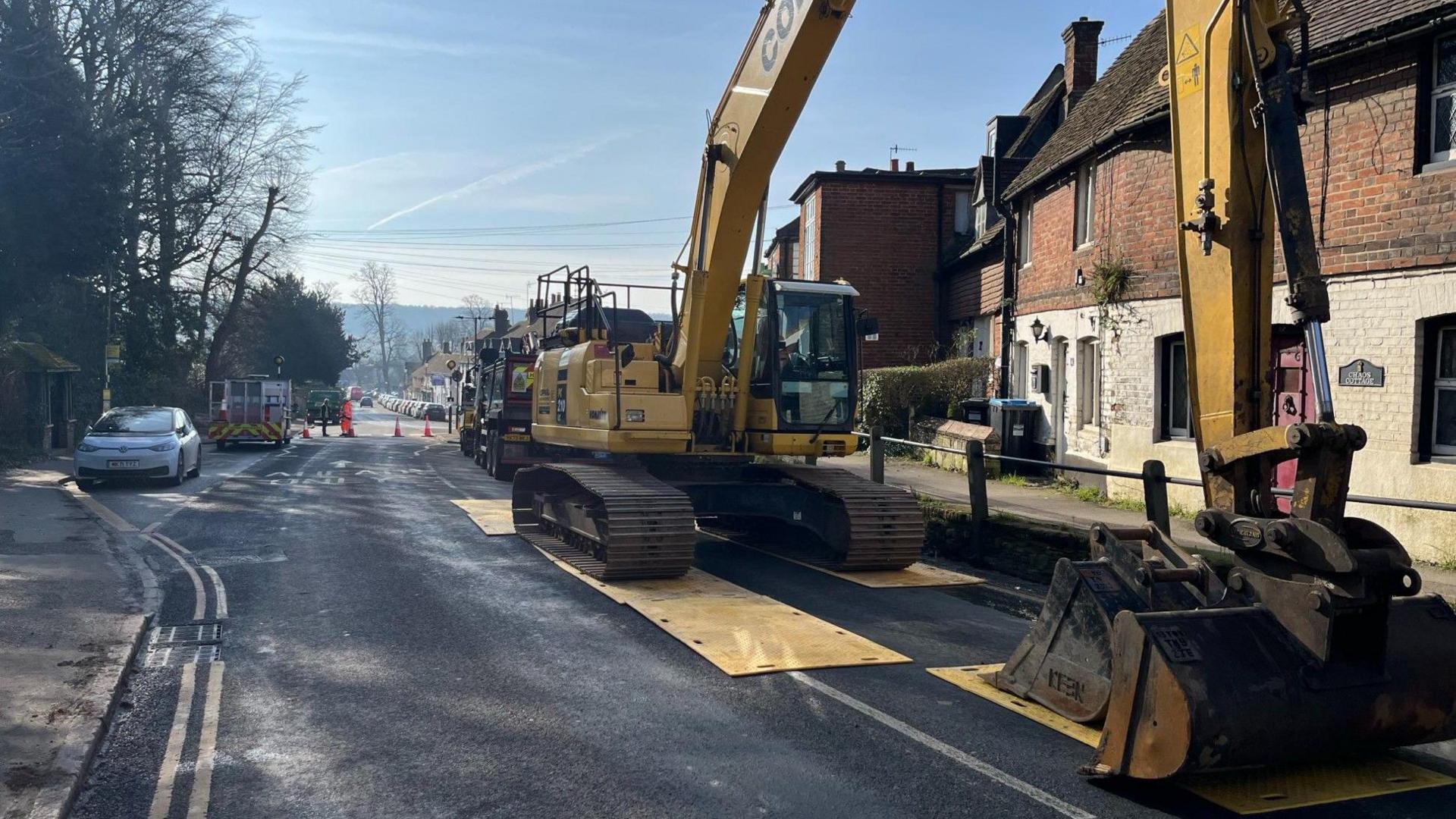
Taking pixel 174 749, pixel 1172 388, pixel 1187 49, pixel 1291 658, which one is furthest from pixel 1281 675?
pixel 1172 388

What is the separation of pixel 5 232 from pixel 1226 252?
80.4ft

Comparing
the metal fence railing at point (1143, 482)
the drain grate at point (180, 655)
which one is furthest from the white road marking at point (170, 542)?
the metal fence railing at point (1143, 482)

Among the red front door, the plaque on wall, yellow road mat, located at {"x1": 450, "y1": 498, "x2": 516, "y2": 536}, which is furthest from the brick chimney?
yellow road mat, located at {"x1": 450, "y1": 498, "x2": 516, "y2": 536}

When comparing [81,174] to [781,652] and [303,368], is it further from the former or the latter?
[303,368]

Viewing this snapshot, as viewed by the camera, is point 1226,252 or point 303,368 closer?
point 1226,252

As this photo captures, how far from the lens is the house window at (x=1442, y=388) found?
1090 centimetres

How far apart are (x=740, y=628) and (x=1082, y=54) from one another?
19.6m

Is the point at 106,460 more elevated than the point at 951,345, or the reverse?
the point at 951,345

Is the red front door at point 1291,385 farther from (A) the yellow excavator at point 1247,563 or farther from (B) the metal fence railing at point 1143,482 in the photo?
(A) the yellow excavator at point 1247,563

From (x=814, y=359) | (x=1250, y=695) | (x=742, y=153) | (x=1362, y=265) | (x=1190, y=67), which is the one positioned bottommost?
(x=1250, y=695)

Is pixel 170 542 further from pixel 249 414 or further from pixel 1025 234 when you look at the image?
pixel 249 414

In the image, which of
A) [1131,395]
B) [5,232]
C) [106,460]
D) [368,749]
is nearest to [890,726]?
[368,749]

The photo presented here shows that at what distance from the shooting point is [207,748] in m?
5.50

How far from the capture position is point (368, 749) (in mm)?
5477
